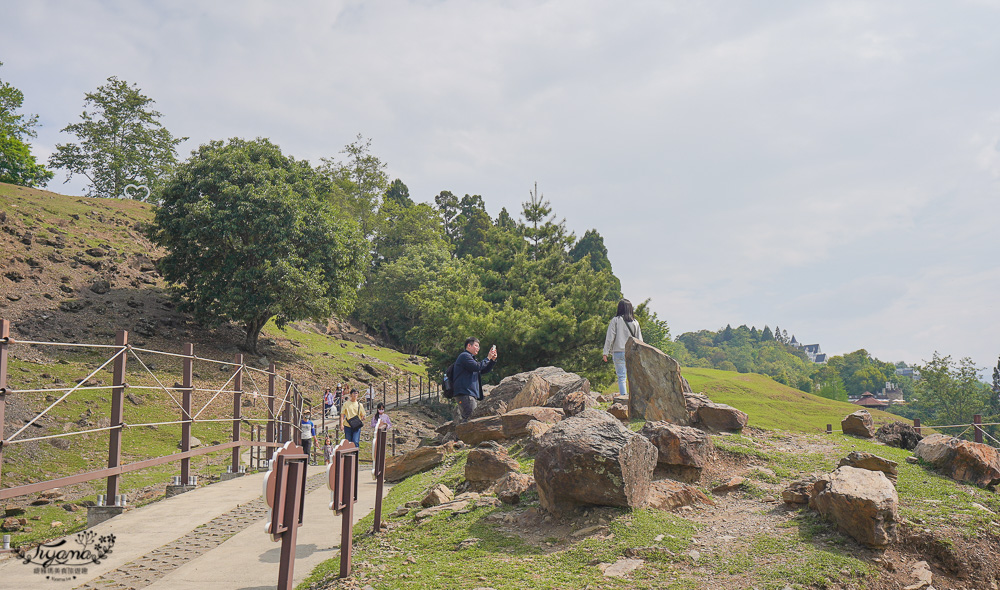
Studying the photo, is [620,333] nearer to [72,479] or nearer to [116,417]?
[116,417]

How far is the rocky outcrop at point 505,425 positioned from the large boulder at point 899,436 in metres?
6.12

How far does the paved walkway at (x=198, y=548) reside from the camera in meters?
5.66

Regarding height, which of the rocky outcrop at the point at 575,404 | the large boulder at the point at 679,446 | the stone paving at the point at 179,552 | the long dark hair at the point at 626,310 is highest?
the long dark hair at the point at 626,310

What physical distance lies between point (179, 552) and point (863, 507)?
692cm

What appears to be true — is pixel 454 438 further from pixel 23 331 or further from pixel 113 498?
pixel 23 331

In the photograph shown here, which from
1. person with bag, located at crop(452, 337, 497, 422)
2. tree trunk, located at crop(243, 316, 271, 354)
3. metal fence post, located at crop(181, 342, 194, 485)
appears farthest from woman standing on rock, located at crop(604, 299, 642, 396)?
tree trunk, located at crop(243, 316, 271, 354)

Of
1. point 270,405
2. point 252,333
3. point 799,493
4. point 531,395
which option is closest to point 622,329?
point 531,395

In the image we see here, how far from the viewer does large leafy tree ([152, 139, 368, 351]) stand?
2848 cm

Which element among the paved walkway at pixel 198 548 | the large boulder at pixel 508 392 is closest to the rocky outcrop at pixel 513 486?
the paved walkway at pixel 198 548

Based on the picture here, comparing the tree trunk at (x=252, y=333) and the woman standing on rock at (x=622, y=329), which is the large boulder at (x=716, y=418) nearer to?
the woman standing on rock at (x=622, y=329)

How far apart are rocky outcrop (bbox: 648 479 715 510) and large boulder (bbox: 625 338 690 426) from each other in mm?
3243

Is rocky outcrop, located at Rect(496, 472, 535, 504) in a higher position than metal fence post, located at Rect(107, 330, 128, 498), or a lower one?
lower

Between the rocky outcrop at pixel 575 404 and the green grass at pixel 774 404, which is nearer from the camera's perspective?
the rocky outcrop at pixel 575 404

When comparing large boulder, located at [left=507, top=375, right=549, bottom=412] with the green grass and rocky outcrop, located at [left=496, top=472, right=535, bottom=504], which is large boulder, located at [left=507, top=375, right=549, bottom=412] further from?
the green grass
